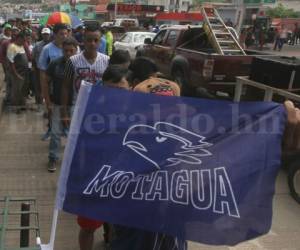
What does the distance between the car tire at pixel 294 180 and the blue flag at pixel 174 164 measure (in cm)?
281

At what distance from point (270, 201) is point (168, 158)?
493 mm

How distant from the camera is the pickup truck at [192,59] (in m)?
8.89

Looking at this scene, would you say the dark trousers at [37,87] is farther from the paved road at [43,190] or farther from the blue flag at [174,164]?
the blue flag at [174,164]

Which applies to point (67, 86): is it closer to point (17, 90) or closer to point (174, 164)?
point (174, 164)

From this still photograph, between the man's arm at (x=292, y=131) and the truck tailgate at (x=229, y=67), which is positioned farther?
the truck tailgate at (x=229, y=67)

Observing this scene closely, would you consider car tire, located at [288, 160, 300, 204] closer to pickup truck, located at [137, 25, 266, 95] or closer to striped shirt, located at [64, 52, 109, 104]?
striped shirt, located at [64, 52, 109, 104]

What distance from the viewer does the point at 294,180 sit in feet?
16.1

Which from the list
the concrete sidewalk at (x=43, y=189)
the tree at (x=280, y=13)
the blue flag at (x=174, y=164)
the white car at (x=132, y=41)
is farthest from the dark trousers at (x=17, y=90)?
the tree at (x=280, y=13)

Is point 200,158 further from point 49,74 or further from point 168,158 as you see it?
point 49,74

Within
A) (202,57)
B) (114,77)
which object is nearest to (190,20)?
(202,57)

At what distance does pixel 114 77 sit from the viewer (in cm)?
296

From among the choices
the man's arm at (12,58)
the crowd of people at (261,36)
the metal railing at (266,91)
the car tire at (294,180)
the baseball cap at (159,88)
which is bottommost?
the crowd of people at (261,36)

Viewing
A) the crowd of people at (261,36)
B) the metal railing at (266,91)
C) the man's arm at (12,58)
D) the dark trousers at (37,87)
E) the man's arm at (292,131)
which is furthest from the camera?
the crowd of people at (261,36)

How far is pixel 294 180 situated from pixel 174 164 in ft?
10.3
